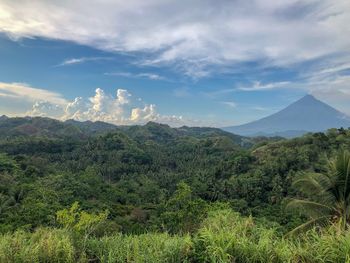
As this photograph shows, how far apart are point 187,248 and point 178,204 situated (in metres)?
28.8

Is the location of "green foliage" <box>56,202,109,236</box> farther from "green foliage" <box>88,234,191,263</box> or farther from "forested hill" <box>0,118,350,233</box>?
"forested hill" <box>0,118,350,233</box>

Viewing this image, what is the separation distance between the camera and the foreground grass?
664 cm

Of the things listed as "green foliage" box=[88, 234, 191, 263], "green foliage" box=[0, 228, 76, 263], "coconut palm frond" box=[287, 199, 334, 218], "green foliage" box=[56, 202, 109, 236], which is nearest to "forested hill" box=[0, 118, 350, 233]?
"green foliage" box=[56, 202, 109, 236]

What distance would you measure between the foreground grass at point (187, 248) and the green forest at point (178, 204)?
0.02 m

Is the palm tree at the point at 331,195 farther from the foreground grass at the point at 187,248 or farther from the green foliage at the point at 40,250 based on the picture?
the green foliage at the point at 40,250

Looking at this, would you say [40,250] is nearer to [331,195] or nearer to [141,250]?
[141,250]

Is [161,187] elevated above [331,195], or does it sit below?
below

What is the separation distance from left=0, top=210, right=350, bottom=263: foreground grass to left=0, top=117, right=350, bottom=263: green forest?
0.02 metres

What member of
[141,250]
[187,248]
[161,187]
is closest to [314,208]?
[187,248]

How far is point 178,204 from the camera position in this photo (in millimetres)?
35625

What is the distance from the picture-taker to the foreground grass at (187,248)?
6.64m

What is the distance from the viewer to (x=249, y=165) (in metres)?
87.3

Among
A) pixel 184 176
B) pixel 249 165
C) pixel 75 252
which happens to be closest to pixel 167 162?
pixel 184 176

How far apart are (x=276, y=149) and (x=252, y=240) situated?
286 ft
